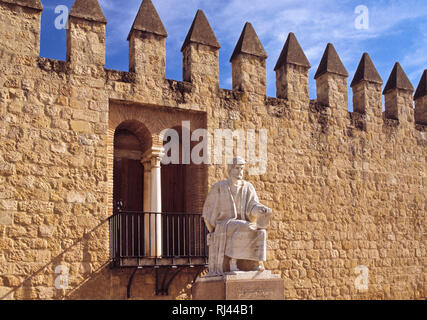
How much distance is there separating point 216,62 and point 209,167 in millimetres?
Answer: 2112

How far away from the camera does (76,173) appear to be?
969 centimetres

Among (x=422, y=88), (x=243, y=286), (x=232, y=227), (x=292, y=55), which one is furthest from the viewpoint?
(x=422, y=88)

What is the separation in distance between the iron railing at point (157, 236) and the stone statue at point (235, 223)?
1.97 metres

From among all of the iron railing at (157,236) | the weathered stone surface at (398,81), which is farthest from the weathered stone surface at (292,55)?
the iron railing at (157,236)

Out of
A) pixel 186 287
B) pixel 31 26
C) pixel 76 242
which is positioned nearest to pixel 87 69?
pixel 31 26

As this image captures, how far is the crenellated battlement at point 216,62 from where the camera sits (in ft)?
33.0

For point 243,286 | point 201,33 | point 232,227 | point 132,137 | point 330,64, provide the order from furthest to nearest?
1. point 330,64
2. point 201,33
3. point 132,137
4. point 232,227
5. point 243,286

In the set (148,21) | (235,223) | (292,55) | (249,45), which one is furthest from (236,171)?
(292,55)

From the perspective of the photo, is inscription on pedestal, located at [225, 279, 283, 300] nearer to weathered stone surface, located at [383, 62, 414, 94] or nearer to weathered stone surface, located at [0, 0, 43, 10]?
weathered stone surface, located at [0, 0, 43, 10]

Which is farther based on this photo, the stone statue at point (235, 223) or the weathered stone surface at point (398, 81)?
the weathered stone surface at point (398, 81)

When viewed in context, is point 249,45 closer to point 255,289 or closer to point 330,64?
point 330,64

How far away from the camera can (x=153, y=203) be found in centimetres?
1042

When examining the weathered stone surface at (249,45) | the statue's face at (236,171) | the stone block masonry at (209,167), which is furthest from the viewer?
the weathered stone surface at (249,45)

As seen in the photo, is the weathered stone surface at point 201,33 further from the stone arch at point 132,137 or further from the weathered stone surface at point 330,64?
the weathered stone surface at point 330,64
